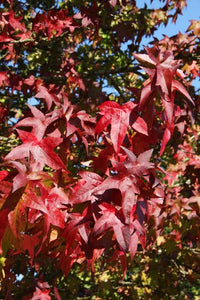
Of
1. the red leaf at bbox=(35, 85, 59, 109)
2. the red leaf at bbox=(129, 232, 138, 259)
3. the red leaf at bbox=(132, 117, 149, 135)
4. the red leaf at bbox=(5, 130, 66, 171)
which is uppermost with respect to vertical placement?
the red leaf at bbox=(35, 85, 59, 109)

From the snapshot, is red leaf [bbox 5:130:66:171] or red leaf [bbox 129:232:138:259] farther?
red leaf [bbox 129:232:138:259]

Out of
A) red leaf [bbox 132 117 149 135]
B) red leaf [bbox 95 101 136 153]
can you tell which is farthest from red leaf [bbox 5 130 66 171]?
red leaf [bbox 132 117 149 135]

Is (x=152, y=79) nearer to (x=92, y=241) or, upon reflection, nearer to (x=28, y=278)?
(x=92, y=241)

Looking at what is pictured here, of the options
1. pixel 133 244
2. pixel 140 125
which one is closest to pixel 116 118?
pixel 140 125

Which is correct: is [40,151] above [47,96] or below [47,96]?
below

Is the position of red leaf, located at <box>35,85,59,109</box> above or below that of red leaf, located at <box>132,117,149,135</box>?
above

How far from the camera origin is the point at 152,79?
147 centimetres

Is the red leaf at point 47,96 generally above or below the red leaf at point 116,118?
above

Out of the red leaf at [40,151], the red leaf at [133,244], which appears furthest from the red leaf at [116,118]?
the red leaf at [133,244]

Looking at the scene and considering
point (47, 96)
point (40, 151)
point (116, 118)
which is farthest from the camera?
point (47, 96)

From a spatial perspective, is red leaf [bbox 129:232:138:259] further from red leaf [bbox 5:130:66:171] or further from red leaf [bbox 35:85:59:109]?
red leaf [bbox 35:85:59:109]

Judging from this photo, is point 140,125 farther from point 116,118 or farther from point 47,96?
point 47,96

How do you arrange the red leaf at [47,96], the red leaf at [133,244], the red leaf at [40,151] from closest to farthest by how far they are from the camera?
1. the red leaf at [40,151]
2. the red leaf at [133,244]
3. the red leaf at [47,96]

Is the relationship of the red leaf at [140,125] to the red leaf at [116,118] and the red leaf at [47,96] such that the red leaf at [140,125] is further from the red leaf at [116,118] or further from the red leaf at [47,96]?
the red leaf at [47,96]
